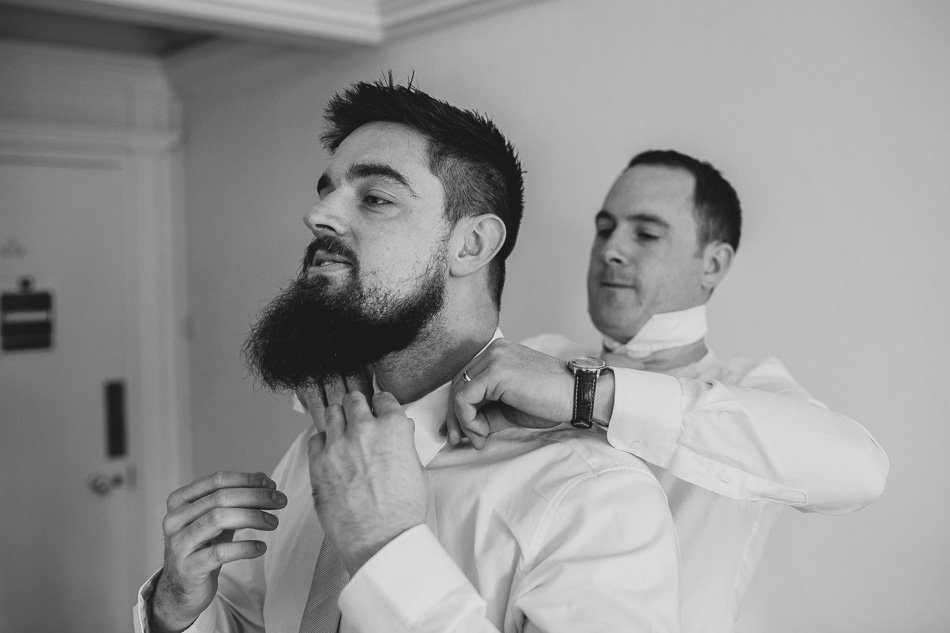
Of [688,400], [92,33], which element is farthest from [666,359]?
[92,33]

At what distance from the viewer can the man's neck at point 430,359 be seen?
4.32 ft

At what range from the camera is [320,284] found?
1221mm

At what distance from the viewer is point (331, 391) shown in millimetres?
1465

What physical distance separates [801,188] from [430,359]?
1.05 metres

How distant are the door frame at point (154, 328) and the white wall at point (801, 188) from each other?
1922 mm

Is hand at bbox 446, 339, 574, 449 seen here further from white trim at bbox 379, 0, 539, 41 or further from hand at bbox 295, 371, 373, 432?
white trim at bbox 379, 0, 539, 41

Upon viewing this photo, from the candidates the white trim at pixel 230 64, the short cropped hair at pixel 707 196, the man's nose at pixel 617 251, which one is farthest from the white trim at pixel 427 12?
the man's nose at pixel 617 251

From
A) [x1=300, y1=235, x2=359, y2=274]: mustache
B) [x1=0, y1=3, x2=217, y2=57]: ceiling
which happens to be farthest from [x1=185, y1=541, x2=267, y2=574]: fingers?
[x1=0, y1=3, x2=217, y2=57]: ceiling

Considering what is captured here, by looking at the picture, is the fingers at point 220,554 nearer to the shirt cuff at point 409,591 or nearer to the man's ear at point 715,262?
the shirt cuff at point 409,591

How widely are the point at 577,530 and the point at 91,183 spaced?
3.45m

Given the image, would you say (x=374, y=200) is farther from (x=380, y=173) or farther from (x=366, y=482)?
(x=366, y=482)

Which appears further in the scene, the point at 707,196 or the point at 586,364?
the point at 707,196

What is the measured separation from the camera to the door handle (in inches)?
148

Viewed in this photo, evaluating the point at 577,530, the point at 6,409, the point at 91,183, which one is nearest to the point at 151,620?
the point at 577,530
